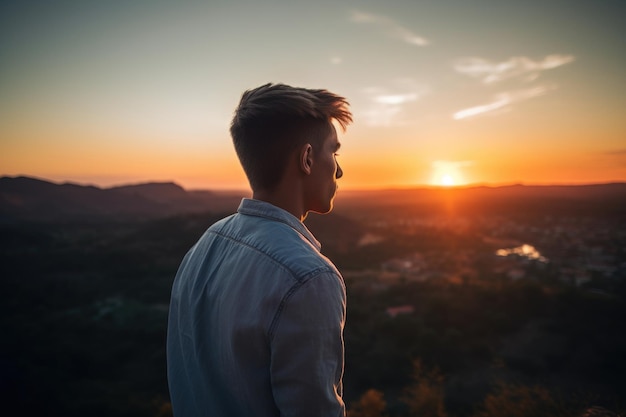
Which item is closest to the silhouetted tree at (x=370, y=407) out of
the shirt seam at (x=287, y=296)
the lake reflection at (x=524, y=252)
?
the shirt seam at (x=287, y=296)

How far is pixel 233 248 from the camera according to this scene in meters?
1.16

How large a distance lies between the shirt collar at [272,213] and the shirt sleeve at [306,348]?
28 centimetres

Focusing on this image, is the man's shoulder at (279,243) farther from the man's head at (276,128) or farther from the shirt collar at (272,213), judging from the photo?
the man's head at (276,128)

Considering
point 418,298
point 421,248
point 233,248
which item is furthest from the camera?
point 421,248

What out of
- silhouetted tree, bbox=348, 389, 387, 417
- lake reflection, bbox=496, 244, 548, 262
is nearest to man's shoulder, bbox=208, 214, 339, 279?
silhouetted tree, bbox=348, 389, 387, 417

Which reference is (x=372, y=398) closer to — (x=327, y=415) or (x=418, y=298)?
(x=327, y=415)

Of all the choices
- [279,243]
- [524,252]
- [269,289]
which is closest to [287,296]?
[269,289]

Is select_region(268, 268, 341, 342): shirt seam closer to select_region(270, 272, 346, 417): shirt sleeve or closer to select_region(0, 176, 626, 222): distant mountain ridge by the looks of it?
select_region(270, 272, 346, 417): shirt sleeve

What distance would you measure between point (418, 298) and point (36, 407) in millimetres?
12578

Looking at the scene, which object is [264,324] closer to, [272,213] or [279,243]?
[279,243]

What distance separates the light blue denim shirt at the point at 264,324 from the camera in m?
0.90

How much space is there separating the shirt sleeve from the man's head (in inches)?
18.5

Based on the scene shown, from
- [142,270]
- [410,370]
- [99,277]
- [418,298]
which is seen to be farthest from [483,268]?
[99,277]

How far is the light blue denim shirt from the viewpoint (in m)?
0.90
